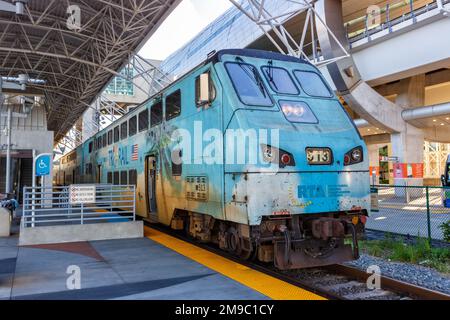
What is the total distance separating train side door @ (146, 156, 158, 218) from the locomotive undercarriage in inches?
159

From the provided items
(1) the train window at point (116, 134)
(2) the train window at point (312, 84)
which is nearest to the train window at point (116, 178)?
(1) the train window at point (116, 134)

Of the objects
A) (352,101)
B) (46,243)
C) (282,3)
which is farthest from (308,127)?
(282,3)

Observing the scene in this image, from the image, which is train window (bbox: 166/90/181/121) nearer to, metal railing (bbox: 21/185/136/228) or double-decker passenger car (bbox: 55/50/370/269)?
double-decker passenger car (bbox: 55/50/370/269)

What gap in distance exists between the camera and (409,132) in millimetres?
27781

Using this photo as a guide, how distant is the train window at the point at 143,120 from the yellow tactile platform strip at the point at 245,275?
137 inches

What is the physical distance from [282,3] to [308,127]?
23387 mm

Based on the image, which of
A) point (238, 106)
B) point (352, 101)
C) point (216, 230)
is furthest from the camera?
point (352, 101)

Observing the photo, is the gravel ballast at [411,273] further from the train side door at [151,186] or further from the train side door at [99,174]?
the train side door at [99,174]

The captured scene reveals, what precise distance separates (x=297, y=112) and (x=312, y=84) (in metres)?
1.08

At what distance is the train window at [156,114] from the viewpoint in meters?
10.1

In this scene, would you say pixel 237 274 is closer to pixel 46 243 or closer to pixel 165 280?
pixel 165 280

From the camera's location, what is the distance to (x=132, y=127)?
41.9 feet

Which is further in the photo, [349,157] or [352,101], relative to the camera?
[352,101]

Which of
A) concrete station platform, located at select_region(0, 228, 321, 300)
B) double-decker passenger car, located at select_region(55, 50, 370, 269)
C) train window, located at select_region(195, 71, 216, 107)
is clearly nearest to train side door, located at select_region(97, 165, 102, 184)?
concrete station platform, located at select_region(0, 228, 321, 300)
